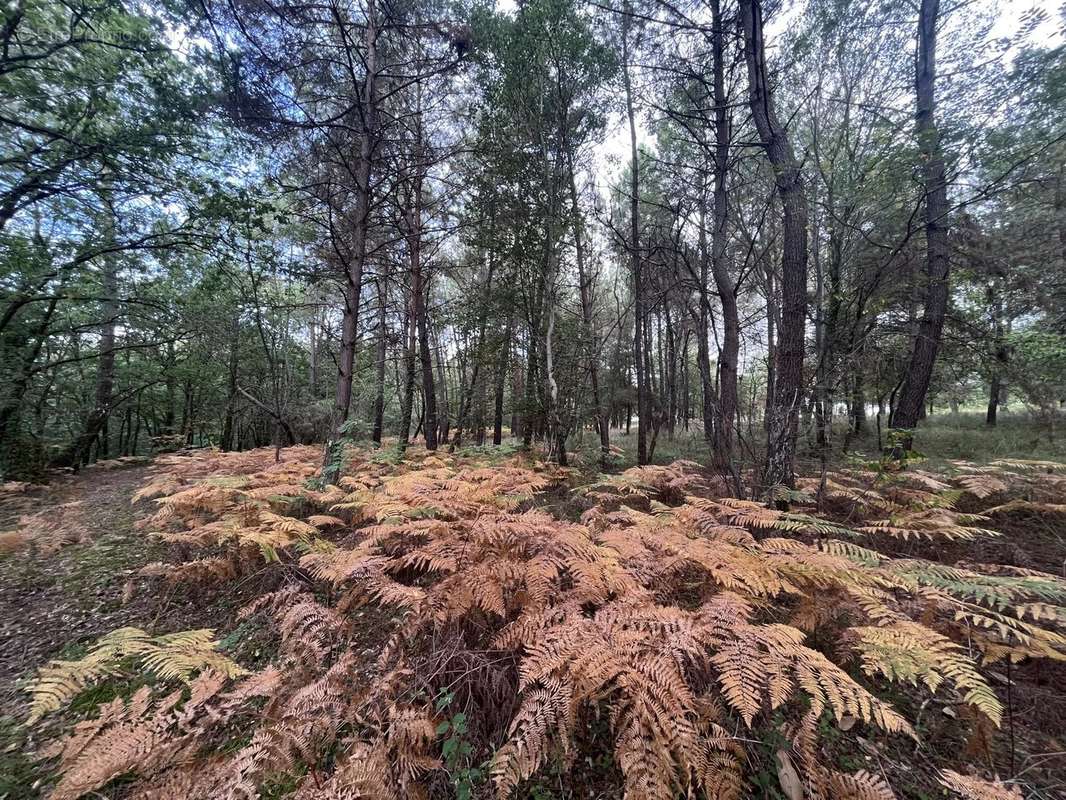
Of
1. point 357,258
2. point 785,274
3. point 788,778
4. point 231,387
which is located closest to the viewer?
point 788,778

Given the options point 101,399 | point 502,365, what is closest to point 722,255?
point 502,365

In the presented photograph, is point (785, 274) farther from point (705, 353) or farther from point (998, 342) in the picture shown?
point (998, 342)

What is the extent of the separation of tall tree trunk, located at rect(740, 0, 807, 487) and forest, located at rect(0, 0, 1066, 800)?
0.15 feet

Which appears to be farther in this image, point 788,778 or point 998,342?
point 998,342

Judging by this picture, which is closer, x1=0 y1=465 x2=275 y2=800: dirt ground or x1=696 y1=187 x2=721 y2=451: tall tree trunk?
x1=0 y1=465 x2=275 y2=800: dirt ground

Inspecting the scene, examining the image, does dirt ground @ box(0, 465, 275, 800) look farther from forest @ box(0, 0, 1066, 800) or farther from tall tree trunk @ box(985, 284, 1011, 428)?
tall tree trunk @ box(985, 284, 1011, 428)

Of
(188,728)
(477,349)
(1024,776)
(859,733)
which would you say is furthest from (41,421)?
(1024,776)

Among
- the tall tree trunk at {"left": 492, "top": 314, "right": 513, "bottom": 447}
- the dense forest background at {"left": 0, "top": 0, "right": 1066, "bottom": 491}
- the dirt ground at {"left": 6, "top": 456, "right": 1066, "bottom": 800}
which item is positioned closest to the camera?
the dirt ground at {"left": 6, "top": 456, "right": 1066, "bottom": 800}

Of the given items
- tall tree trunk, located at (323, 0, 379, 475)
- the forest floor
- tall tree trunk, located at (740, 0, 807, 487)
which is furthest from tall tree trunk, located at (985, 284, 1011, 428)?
tall tree trunk, located at (323, 0, 379, 475)

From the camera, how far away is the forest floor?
70.1 inches

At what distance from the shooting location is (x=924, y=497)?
156 inches

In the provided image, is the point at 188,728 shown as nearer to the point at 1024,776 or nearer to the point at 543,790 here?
the point at 543,790

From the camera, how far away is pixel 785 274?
14.3 feet

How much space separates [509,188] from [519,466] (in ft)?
20.1
